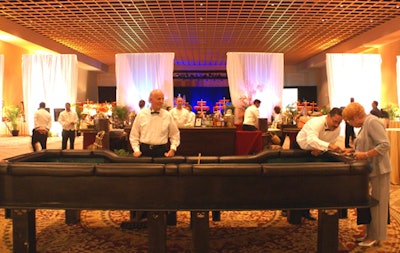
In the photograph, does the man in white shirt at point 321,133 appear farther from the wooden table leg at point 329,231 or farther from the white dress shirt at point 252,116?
the white dress shirt at point 252,116

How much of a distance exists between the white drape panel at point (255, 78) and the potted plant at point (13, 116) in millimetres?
7589

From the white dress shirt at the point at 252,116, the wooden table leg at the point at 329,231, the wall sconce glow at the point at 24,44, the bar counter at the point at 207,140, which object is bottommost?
the wooden table leg at the point at 329,231

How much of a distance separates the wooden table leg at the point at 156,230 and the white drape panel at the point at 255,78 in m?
8.62

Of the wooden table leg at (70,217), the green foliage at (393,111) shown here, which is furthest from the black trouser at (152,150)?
the green foliage at (393,111)

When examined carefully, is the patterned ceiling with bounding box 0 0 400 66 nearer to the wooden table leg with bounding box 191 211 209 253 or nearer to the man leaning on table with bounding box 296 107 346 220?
the man leaning on table with bounding box 296 107 346 220

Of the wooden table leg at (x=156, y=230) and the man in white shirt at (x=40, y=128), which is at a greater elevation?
the man in white shirt at (x=40, y=128)

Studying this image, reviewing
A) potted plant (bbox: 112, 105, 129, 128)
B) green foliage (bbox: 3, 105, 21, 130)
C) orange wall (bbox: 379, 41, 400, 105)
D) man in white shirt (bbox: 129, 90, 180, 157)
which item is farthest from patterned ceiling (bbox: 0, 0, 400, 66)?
man in white shirt (bbox: 129, 90, 180, 157)

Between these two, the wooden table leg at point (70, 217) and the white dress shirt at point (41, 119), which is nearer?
the wooden table leg at point (70, 217)

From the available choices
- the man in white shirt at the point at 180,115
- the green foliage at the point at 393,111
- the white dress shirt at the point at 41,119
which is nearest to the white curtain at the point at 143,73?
the man in white shirt at the point at 180,115

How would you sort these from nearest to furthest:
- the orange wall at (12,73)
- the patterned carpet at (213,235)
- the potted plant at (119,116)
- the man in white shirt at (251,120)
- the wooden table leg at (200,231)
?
the wooden table leg at (200,231)
the patterned carpet at (213,235)
the man in white shirt at (251,120)
the potted plant at (119,116)
the orange wall at (12,73)

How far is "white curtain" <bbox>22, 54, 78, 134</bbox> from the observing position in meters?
13.6

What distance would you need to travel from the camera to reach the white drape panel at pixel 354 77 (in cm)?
1303

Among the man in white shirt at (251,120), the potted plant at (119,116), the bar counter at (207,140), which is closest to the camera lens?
the bar counter at (207,140)

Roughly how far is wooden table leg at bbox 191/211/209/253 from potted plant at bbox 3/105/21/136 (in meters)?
12.6
